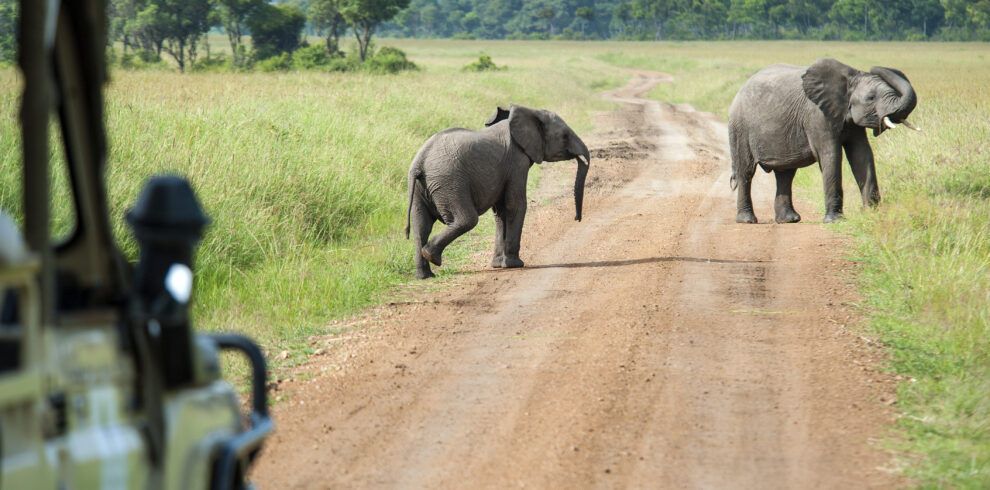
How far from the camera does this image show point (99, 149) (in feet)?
5.66

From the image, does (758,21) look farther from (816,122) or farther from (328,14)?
(816,122)

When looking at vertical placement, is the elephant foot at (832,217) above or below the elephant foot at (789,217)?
above

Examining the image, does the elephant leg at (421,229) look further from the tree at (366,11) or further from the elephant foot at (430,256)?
the tree at (366,11)

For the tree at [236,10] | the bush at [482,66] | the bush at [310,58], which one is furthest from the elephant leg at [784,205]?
the tree at [236,10]

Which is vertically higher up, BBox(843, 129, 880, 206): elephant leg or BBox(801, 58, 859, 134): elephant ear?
BBox(801, 58, 859, 134): elephant ear

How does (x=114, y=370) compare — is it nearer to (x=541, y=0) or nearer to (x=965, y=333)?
(x=965, y=333)

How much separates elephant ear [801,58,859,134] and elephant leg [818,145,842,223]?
352mm

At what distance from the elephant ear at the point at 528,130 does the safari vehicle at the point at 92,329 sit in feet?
22.0

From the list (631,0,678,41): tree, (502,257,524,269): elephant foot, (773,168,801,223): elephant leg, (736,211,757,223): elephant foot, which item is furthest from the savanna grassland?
(631,0,678,41): tree

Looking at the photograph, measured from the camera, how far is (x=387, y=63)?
3888 centimetres

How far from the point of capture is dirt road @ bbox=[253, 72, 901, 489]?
3896 mm

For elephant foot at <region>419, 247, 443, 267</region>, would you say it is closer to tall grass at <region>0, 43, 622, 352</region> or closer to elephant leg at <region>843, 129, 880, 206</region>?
tall grass at <region>0, 43, 622, 352</region>

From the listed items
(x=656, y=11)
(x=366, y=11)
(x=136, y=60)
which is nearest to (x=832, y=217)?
(x=136, y=60)

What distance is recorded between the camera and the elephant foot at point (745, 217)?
1108 centimetres
